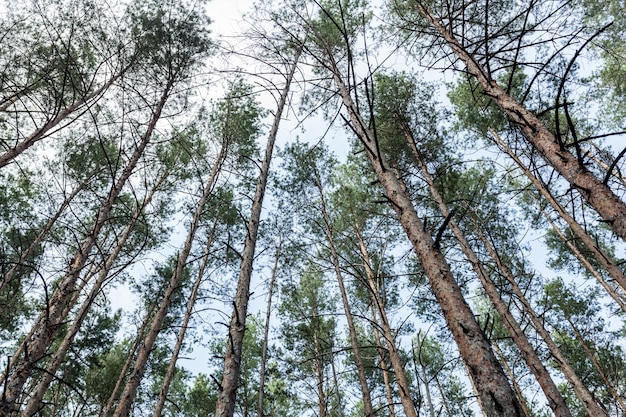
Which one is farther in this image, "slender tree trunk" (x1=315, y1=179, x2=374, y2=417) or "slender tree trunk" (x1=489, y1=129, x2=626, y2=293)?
"slender tree trunk" (x1=315, y1=179, x2=374, y2=417)

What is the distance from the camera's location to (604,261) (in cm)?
546

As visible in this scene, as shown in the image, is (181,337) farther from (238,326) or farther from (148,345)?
(238,326)

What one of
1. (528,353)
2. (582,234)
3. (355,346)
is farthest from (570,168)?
(355,346)

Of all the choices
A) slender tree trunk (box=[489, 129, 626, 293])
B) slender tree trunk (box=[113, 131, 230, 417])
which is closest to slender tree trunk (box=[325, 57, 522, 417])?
slender tree trunk (box=[489, 129, 626, 293])

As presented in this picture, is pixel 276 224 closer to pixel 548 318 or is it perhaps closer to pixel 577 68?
pixel 577 68

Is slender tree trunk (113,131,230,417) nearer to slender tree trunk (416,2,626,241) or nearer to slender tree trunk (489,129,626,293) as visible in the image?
slender tree trunk (416,2,626,241)

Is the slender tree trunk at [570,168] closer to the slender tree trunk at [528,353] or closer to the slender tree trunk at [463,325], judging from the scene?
the slender tree trunk at [528,353]

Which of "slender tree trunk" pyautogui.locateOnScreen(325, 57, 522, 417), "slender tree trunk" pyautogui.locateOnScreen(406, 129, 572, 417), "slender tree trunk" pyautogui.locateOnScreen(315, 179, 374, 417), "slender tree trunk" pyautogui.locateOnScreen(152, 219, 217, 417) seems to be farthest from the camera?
"slender tree trunk" pyautogui.locateOnScreen(152, 219, 217, 417)

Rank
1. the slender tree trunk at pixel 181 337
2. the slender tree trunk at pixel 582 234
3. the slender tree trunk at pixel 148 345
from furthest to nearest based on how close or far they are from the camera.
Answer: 1. the slender tree trunk at pixel 181 337
2. the slender tree trunk at pixel 148 345
3. the slender tree trunk at pixel 582 234

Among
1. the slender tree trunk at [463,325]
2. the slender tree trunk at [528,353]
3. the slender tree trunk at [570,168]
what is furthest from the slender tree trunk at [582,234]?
the slender tree trunk at [463,325]

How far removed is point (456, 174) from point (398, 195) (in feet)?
25.7

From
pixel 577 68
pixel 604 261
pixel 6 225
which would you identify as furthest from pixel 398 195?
pixel 6 225

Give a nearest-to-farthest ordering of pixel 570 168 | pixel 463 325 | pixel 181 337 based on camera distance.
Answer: pixel 463 325 → pixel 570 168 → pixel 181 337

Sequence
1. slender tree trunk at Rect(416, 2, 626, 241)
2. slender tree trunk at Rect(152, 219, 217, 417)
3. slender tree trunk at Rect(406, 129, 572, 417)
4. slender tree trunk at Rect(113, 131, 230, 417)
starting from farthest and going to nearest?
slender tree trunk at Rect(152, 219, 217, 417)
slender tree trunk at Rect(113, 131, 230, 417)
slender tree trunk at Rect(406, 129, 572, 417)
slender tree trunk at Rect(416, 2, 626, 241)
